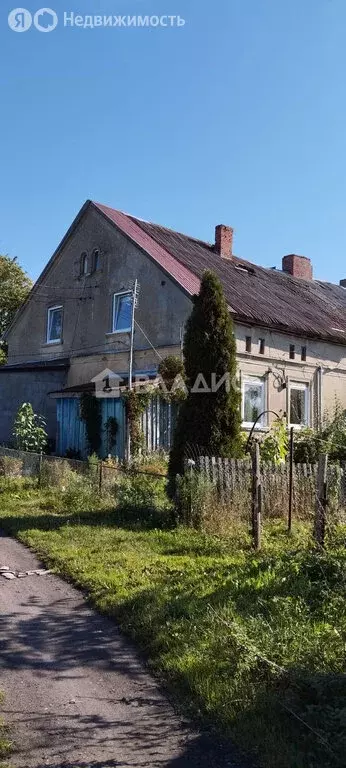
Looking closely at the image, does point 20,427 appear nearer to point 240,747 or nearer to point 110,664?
point 110,664

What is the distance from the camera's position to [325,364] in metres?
20.5

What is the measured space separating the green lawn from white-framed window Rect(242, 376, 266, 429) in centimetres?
860

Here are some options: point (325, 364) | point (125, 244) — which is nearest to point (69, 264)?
point (125, 244)

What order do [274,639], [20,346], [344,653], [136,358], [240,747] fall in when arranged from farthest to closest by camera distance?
[20,346], [136,358], [274,639], [344,653], [240,747]

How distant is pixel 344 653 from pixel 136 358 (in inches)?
603

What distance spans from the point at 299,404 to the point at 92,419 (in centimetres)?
666

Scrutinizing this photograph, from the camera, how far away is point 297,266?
88.5 ft

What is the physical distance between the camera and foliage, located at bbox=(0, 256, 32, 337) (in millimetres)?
33500

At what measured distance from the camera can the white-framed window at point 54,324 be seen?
75.9 feet

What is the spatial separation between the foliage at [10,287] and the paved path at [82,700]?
2854 cm

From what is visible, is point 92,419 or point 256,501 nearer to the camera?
point 256,501

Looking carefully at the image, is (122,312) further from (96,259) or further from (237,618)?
(237,618)

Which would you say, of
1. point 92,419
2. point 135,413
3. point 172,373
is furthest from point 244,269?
point 135,413

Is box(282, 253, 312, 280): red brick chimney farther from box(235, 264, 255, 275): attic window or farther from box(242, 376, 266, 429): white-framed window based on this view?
box(242, 376, 266, 429): white-framed window
